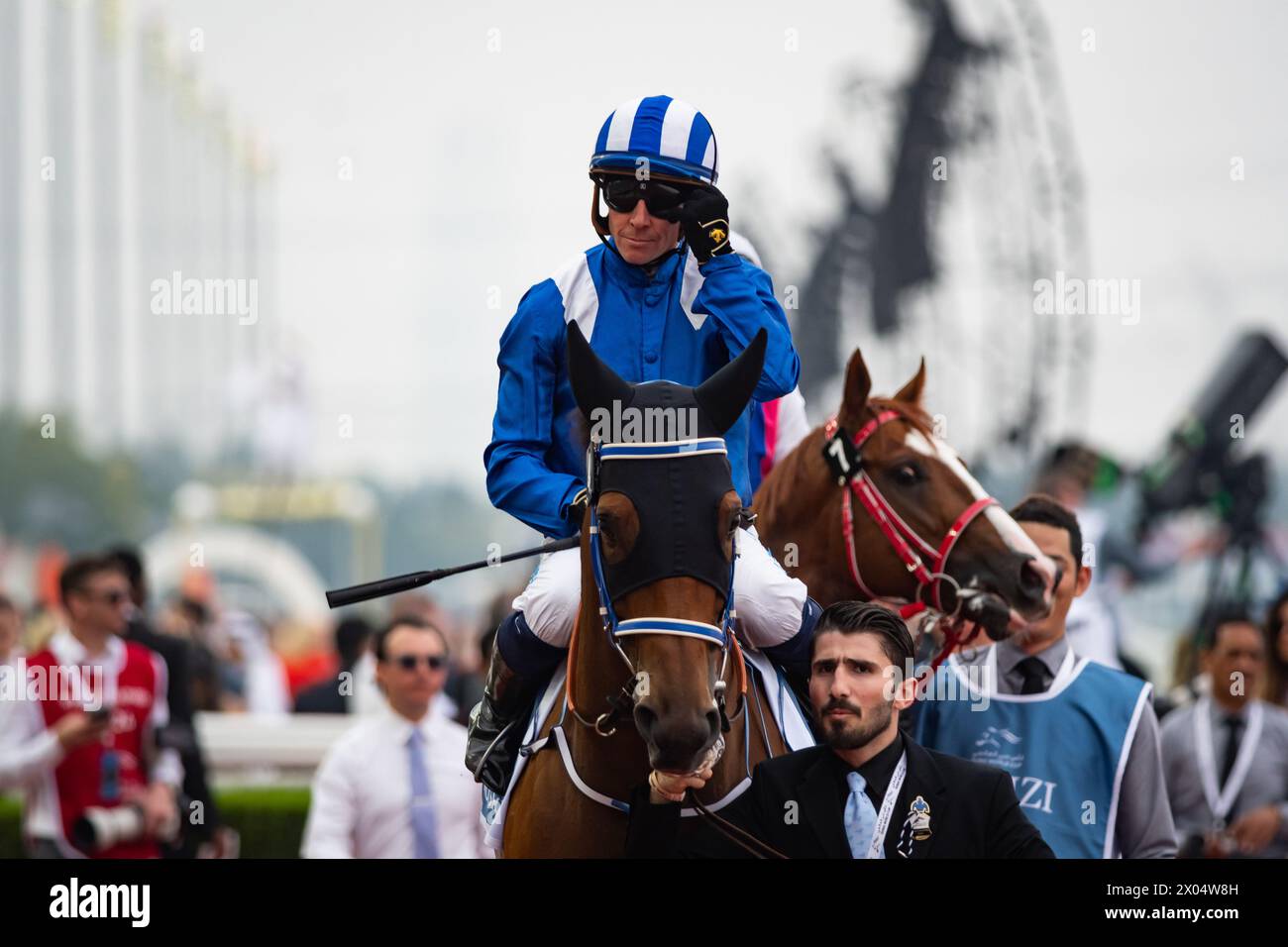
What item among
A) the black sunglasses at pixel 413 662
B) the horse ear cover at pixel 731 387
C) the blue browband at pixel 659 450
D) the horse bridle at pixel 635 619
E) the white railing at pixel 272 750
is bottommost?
the white railing at pixel 272 750

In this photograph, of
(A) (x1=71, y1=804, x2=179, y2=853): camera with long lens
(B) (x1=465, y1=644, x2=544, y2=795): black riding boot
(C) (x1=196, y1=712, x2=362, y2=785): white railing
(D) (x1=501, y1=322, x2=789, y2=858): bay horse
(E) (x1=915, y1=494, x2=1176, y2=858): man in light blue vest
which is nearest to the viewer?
(D) (x1=501, y1=322, x2=789, y2=858): bay horse

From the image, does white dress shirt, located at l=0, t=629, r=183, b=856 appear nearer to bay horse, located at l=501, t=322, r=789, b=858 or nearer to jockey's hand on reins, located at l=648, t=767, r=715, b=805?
bay horse, located at l=501, t=322, r=789, b=858

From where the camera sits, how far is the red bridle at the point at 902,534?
19.4ft

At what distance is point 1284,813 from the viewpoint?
24.4 feet

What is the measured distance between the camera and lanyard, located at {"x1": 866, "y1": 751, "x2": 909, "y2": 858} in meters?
4.08

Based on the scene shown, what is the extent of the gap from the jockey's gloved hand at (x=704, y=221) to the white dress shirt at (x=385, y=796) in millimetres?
2926

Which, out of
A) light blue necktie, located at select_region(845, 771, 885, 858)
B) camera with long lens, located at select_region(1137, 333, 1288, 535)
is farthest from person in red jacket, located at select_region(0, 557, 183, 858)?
camera with long lens, located at select_region(1137, 333, 1288, 535)

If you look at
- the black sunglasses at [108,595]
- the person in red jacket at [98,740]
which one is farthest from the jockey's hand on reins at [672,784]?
the black sunglasses at [108,595]

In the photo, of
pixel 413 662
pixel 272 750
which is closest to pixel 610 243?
pixel 413 662

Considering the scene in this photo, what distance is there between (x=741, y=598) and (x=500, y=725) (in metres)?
0.82

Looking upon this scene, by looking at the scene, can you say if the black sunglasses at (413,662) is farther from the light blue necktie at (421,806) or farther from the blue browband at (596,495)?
the blue browband at (596,495)

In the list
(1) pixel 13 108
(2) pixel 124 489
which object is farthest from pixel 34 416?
(1) pixel 13 108

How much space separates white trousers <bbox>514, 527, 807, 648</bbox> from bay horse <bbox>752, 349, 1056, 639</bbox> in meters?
1.32

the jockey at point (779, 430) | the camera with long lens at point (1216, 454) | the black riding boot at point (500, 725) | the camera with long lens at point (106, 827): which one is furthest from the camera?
the camera with long lens at point (1216, 454)
